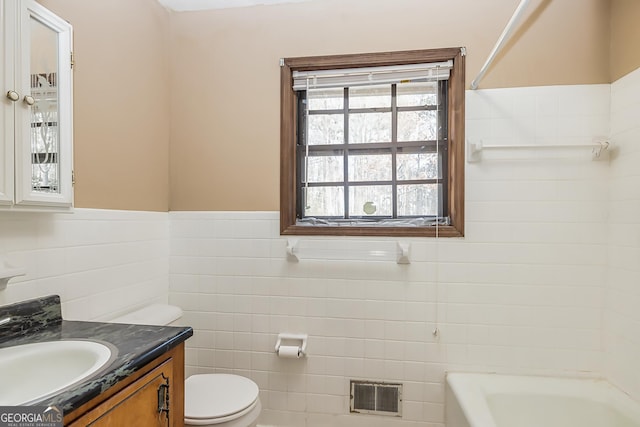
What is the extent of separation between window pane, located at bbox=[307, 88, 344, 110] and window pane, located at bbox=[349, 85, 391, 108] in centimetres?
7

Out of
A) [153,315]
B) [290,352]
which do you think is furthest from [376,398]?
[153,315]

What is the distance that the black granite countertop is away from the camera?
89 centimetres

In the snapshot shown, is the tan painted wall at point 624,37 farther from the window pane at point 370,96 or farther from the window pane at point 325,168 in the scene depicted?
the window pane at point 325,168

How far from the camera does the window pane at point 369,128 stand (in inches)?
80.6

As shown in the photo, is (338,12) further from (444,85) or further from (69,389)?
(69,389)

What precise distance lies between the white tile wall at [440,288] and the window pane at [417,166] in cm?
22

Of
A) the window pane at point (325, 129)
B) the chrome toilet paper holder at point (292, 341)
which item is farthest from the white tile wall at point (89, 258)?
the window pane at point (325, 129)

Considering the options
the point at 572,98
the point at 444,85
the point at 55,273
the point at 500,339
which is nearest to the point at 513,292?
the point at 500,339

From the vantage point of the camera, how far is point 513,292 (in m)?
1.83

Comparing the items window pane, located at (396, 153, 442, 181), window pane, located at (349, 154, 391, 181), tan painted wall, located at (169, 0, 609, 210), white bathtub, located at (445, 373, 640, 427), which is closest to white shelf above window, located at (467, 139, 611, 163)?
window pane, located at (396, 153, 442, 181)

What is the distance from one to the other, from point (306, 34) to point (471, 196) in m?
Answer: 1.30

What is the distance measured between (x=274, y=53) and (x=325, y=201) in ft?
3.00

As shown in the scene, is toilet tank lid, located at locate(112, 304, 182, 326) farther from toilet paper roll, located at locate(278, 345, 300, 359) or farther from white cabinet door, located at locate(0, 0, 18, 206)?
white cabinet door, located at locate(0, 0, 18, 206)

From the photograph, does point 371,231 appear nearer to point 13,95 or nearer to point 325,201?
point 325,201
